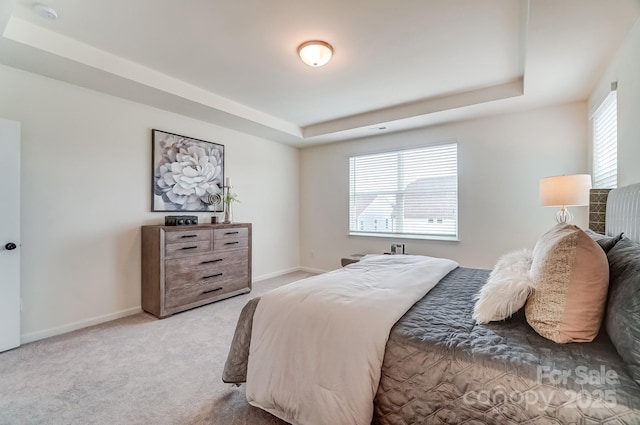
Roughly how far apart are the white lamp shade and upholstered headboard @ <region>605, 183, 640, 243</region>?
1.20ft

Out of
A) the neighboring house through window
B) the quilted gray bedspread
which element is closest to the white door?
the quilted gray bedspread

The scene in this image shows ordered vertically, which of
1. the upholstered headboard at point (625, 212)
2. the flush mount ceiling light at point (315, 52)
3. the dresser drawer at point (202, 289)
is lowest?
the dresser drawer at point (202, 289)

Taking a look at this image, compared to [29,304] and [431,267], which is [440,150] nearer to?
[431,267]

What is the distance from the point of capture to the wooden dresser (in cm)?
307

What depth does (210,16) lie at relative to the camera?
2.09m

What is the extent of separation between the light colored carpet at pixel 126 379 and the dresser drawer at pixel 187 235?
0.89m

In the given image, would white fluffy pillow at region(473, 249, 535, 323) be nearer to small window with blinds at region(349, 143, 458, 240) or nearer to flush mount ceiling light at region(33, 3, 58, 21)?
small window with blinds at region(349, 143, 458, 240)

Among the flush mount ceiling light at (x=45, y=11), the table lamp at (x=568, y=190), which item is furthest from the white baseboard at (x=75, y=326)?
the table lamp at (x=568, y=190)

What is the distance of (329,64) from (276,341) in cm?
250

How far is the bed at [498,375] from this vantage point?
34.4 inches

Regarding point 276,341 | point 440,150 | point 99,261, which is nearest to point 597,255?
point 276,341

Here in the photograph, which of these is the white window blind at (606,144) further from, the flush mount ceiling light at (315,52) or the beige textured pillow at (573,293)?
the flush mount ceiling light at (315,52)

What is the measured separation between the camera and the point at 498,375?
1.00m

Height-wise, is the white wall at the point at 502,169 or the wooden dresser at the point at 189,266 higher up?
the white wall at the point at 502,169
